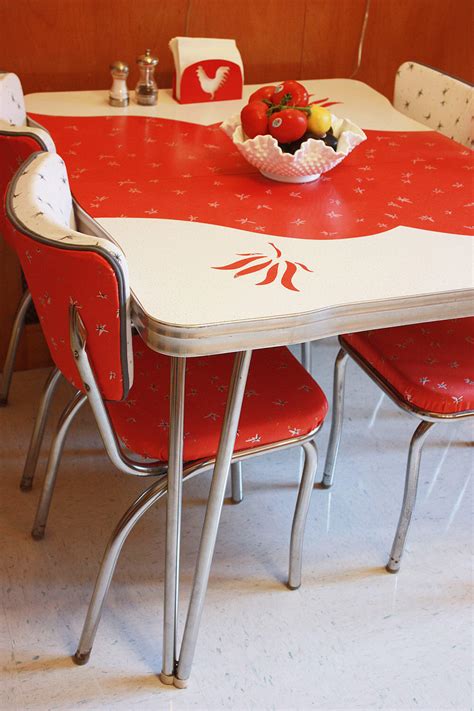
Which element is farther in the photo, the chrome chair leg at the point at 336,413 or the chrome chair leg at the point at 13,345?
the chrome chair leg at the point at 13,345

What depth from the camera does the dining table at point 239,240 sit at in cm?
125

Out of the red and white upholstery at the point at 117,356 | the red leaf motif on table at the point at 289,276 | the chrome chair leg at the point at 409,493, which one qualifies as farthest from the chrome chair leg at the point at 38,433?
the chrome chair leg at the point at 409,493

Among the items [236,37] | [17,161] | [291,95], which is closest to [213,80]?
[236,37]

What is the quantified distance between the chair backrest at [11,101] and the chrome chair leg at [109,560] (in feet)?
2.76

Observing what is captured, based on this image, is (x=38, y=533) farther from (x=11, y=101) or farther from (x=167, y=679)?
(x=11, y=101)

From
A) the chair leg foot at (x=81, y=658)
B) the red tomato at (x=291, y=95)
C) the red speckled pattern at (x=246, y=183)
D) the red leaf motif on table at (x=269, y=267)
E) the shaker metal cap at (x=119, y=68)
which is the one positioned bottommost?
the chair leg foot at (x=81, y=658)

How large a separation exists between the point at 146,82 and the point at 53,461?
976 mm

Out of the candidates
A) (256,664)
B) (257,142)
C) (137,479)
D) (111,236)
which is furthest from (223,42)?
(256,664)

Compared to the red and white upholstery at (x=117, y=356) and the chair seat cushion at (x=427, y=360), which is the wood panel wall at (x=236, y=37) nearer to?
the red and white upholstery at (x=117, y=356)

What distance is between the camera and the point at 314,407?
5.17 ft

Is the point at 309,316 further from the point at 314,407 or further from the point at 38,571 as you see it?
the point at 38,571

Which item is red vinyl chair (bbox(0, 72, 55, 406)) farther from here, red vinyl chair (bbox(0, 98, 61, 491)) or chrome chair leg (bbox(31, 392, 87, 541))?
chrome chair leg (bbox(31, 392, 87, 541))

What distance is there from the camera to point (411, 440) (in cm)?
176

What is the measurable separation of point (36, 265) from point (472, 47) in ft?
6.74
